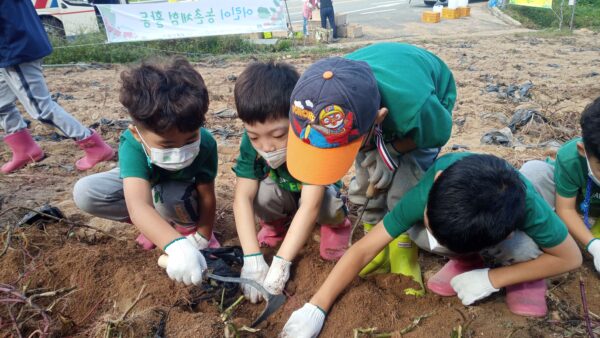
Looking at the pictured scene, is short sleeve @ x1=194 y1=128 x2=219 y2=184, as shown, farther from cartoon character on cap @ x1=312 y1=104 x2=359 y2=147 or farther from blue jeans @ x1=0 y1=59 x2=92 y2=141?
blue jeans @ x1=0 y1=59 x2=92 y2=141

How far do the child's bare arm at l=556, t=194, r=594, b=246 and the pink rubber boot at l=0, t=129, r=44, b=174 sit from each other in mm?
3946

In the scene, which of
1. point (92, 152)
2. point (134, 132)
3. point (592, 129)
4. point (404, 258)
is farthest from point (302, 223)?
point (92, 152)

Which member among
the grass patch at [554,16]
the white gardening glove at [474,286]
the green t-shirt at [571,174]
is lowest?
the grass patch at [554,16]

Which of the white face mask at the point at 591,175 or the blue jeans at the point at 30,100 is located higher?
the blue jeans at the point at 30,100

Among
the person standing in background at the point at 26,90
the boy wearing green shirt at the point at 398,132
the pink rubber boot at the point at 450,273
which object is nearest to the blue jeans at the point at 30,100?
the person standing in background at the point at 26,90

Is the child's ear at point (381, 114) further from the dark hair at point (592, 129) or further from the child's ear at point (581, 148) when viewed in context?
the child's ear at point (581, 148)

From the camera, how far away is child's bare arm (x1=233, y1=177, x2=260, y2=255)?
80.0 inches

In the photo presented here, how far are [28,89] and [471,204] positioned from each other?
3376 mm

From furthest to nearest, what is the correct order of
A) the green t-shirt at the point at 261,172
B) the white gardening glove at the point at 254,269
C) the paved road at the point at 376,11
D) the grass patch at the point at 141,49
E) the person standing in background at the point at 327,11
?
the paved road at the point at 376,11
the person standing in background at the point at 327,11
the grass patch at the point at 141,49
the green t-shirt at the point at 261,172
the white gardening glove at the point at 254,269

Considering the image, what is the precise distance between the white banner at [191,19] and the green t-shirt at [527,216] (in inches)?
282

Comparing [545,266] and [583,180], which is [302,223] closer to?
[545,266]

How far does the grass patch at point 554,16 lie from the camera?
483 inches

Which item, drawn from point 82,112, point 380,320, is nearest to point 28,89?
point 82,112

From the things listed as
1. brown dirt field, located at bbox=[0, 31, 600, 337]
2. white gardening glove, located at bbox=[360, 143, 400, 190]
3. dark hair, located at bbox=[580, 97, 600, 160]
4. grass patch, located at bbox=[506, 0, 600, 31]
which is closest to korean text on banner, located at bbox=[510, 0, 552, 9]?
grass patch, located at bbox=[506, 0, 600, 31]
